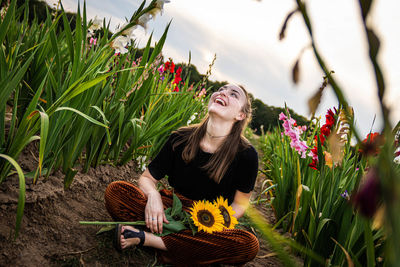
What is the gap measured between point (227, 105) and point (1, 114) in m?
1.36

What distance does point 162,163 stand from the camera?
2.07 m

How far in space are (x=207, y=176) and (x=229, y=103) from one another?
56 cm

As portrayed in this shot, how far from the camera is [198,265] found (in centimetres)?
169

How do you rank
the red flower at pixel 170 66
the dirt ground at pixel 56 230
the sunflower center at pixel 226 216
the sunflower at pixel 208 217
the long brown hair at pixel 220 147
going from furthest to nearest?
the red flower at pixel 170 66, the long brown hair at pixel 220 147, the sunflower center at pixel 226 216, the sunflower at pixel 208 217, the dirt ground at pixel 56 230

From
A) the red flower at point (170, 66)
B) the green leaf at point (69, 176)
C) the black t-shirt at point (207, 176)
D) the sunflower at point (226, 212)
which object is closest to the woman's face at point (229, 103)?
the black t-shirt at point (207, 176)

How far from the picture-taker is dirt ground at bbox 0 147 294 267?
1218 mm

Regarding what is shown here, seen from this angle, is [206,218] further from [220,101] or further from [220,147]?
[220,101]

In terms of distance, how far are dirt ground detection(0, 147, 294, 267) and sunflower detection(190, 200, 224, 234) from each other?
310mm

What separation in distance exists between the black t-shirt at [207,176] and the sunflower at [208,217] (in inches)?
15.1

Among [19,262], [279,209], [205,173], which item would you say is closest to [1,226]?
[19,262]

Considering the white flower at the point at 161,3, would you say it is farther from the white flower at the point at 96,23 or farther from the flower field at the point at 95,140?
the white flower at the point at 96,23

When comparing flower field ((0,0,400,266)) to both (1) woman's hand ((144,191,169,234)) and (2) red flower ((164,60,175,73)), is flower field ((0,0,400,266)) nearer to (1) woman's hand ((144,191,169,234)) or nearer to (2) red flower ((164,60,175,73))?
(1) woman's hand ((144,191,169,234))

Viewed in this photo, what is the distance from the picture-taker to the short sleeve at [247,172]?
6.47ft

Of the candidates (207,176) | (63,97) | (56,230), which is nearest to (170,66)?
(207,176)
